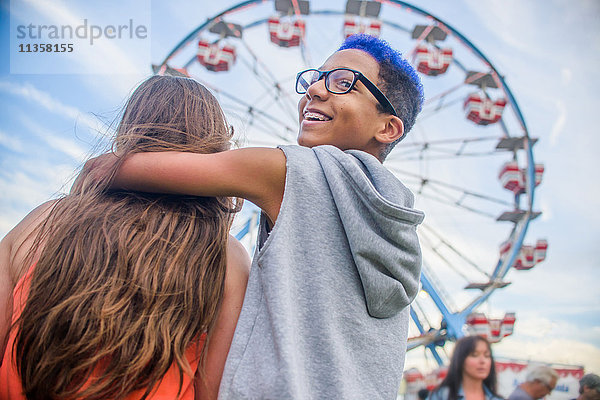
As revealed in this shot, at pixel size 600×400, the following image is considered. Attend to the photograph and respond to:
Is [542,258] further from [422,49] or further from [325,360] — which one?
[325,360]

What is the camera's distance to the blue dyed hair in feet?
5.19

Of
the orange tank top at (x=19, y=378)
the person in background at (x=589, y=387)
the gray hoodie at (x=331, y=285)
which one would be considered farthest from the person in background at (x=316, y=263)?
the person in background at (x=589, y=387)

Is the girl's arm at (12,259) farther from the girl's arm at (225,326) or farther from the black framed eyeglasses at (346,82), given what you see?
the black framed eyeglasses at (346,82)

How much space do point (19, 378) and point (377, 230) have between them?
0.78 metres

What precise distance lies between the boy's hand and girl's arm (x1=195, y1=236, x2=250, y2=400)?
33 centimetres

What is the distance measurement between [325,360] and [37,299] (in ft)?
1.92

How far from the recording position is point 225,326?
0.99 metres

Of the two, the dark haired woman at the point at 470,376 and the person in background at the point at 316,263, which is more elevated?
the person in background at the point at 316,263

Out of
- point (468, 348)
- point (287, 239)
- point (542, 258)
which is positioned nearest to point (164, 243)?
point (287, 239)

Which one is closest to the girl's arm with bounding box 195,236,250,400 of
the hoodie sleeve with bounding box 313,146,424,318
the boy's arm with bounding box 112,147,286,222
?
the boy's arm with bounding box 112,147,286,222

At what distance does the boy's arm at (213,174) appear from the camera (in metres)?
1.01

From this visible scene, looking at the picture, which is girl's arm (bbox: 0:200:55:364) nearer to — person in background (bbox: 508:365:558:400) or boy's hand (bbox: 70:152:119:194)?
boy's hand (bbox: 70:152:119:194)

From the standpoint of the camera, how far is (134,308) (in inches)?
36.0

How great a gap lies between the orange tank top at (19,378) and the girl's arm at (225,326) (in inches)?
1.0
